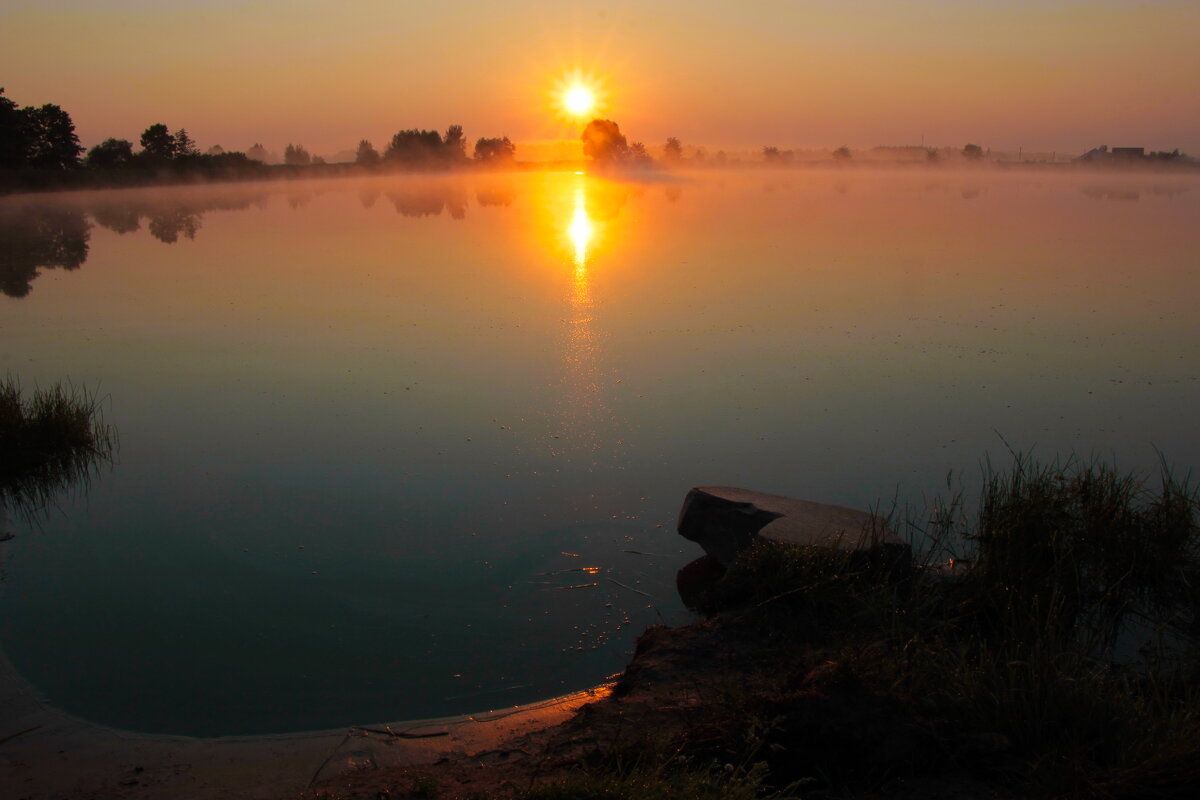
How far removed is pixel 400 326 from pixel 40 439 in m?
4.38

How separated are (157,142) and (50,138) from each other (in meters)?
13.7

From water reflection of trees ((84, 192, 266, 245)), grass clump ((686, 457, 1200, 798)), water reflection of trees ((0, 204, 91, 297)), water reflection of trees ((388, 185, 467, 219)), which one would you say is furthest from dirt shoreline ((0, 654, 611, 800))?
water reflection of trees ((388, 185, 467, 219))

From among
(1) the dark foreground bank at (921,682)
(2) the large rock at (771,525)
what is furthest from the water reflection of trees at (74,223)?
(1) the dark foreground bank at (921,682)

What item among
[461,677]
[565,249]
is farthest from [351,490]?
[565,249]

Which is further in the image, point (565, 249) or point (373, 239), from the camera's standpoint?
point (373, 239)

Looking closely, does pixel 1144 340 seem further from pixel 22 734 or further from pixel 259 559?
pixel 22 734

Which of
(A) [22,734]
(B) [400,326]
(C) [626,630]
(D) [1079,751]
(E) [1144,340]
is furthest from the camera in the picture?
(B) [400,326]

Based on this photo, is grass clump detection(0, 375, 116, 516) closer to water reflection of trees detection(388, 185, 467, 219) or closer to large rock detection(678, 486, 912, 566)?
large rock detection(678, 486, 912, 566)

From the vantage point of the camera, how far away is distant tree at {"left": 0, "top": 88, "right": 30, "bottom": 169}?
37312 mm

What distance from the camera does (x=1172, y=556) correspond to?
4.03 metres

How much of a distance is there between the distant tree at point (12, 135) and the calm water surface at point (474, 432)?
28912 millimetres

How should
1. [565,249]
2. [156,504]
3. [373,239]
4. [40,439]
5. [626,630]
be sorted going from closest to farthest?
[626,630], [156,504], [40,439], [565,249], [373,239]

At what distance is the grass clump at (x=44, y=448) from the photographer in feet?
17.7

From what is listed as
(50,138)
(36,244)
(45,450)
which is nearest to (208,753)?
(45,450)
